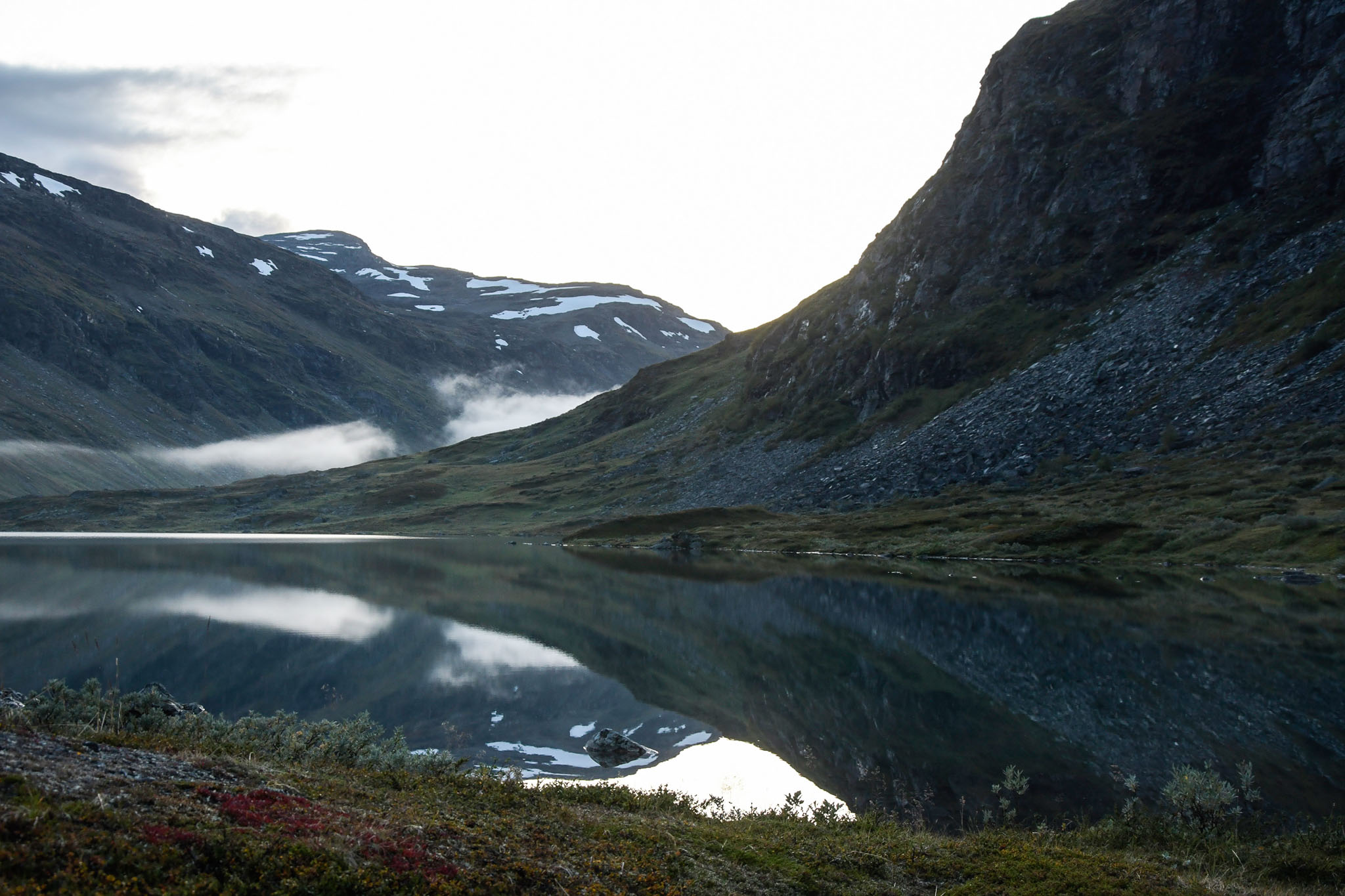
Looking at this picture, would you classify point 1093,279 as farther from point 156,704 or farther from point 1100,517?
point 156,704

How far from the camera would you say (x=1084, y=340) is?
3814 inches

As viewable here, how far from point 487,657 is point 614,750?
1516 cm

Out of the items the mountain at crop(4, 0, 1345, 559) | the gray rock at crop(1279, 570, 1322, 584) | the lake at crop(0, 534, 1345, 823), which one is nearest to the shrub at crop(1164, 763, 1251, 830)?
the lake at crop(0, 534, 1345, 823)

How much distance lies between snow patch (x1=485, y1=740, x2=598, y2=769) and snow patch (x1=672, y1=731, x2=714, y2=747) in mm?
2555

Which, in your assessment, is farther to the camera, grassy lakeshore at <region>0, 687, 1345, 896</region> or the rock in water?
the rock in water

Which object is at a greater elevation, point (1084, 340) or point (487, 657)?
point (1084, 340)

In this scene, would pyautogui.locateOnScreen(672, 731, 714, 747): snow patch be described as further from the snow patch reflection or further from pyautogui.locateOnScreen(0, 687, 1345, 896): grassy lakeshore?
the snow patch reflection

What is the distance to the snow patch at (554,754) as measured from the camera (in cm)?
2214

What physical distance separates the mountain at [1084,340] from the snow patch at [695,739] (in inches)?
1580

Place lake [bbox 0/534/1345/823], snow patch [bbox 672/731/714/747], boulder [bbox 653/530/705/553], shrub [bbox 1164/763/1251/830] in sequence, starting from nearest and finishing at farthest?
shrub [bbox 1164/763/1251/830] → lake [bbox 0/534/1345/823] → snow patch [bbox 672/731/714/747] → boulder [bbox 653/530/705/553]

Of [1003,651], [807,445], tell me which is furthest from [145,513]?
[1003,651]

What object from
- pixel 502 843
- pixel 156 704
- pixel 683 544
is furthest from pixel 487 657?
pixel 683 544

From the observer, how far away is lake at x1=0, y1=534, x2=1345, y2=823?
764 inches

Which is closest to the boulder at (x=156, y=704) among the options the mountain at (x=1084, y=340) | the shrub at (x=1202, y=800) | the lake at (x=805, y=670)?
the lake at (x=805, y=670)
